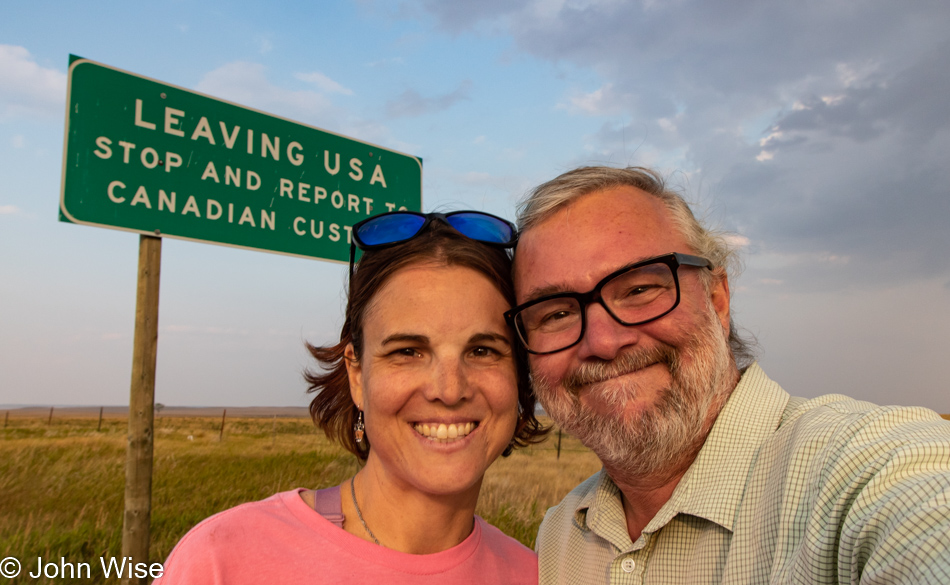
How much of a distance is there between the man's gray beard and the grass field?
3.56 metres

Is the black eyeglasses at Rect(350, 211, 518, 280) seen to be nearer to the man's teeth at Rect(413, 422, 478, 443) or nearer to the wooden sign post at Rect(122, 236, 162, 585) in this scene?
the man's teeth at Rect(413, 422, 478, 443)

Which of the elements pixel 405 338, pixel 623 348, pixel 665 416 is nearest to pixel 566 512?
pixel 665 416

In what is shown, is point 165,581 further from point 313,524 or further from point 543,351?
point 543,351

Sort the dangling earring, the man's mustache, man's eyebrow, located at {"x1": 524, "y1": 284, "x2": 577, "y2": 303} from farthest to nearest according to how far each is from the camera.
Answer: the dangling earring, man's eyebrow, located at {"x1": 524, "y1": 284, "x2": 577, "y2": 303}, the man's mustache

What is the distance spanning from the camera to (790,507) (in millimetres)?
1354

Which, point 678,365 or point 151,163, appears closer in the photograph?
point 678,365

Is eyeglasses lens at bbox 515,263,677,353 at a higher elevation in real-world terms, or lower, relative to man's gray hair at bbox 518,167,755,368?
lower

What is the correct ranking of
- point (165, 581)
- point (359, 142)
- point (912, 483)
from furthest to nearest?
point (359, 142) → point (165, 581) → point (912, 483)

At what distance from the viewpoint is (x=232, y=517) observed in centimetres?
184

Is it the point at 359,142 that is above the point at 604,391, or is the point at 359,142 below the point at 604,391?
above

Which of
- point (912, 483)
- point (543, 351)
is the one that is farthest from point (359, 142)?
point (912, 483)

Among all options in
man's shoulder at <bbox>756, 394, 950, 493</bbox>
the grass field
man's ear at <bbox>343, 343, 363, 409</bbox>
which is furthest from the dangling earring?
the grass field

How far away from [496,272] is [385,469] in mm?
826

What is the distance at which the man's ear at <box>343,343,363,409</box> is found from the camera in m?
2.28
